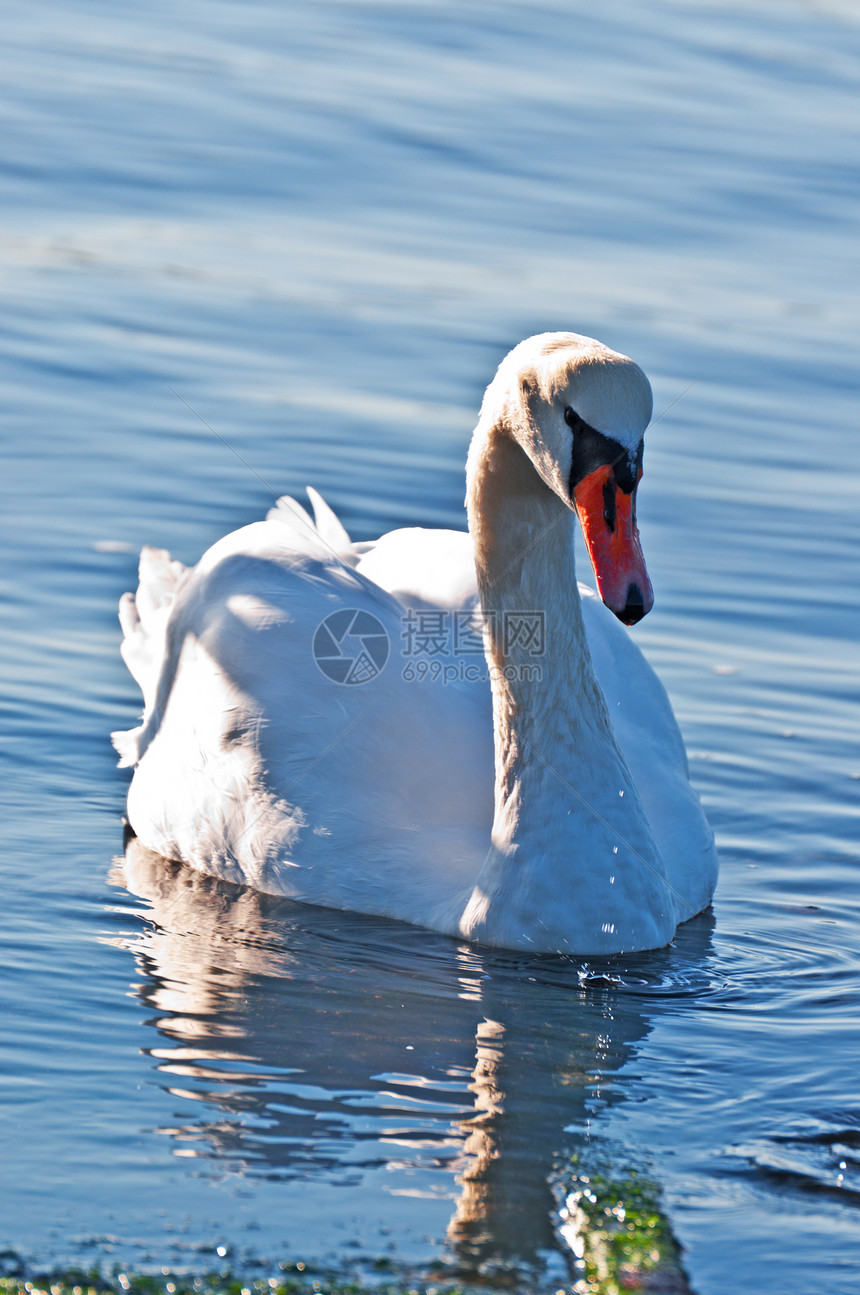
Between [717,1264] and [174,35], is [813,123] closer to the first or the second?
[174,35]

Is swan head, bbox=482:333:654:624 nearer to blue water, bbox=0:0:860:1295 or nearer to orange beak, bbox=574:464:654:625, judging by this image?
orange beak, bbox=574:464:654:625

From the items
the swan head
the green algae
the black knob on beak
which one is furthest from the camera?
the swan head

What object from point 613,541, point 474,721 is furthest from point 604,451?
point 474,721

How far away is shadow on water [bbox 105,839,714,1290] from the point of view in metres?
5.38

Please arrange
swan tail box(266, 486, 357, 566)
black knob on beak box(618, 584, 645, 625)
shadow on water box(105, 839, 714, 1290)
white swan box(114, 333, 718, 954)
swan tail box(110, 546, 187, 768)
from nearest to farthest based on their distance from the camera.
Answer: shadow on water box(105, 839, 714, 1290) < black knob on beak box(618, 584, 645, 625) < white swan box(114, 333, 718, 954) < swan tail box(266, 486, 357, 566) < swan tail box(110, 546, 187, 768)

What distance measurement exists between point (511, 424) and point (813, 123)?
12913 millimetres

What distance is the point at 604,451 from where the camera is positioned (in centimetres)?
634

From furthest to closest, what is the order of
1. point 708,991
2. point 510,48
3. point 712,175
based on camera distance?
1. point 510,48
2. point 712,175
3. point 708,991

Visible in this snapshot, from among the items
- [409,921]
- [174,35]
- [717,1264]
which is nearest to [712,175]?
[174,35]

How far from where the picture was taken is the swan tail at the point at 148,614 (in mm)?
9148

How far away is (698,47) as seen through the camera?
21.8 m

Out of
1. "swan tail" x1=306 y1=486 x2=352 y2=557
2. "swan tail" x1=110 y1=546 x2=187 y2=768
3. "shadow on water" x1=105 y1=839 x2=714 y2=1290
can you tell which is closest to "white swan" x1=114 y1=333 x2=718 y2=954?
"shadow on water" x1=105 y1=839 x2=714 y2=1290

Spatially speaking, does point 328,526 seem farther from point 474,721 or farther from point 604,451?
point 604,451

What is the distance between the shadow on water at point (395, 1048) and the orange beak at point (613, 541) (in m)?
1.43
